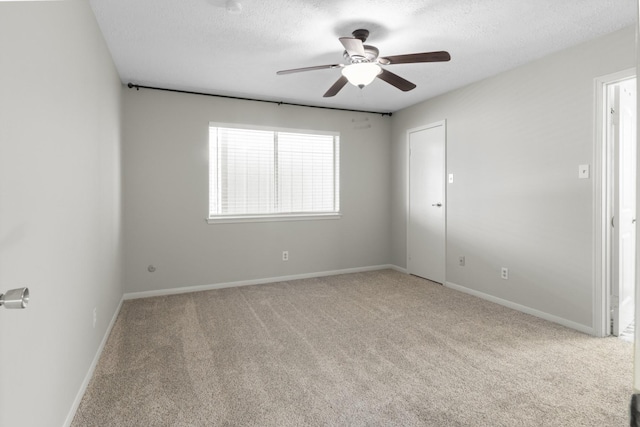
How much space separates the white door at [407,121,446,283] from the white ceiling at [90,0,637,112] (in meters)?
0.97

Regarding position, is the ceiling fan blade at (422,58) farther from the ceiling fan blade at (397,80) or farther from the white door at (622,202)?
the white door at (622,202)

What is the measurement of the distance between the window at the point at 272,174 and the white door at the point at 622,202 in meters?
3.08

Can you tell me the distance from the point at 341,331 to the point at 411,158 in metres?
2.89

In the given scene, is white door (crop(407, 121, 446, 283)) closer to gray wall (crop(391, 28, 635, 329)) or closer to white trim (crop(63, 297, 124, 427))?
gray wall (crop(391, 28, 635, 329))

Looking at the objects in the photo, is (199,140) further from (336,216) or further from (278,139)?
(336,216)

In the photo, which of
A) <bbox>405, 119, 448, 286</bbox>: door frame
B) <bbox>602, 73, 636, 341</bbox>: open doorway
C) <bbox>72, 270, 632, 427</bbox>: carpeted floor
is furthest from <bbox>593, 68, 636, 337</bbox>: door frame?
<bbox>405, 119, 448, 286</bbox>: door frame

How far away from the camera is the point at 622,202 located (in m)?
2.94

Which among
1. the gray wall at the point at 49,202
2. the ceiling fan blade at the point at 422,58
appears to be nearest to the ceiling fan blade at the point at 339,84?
the ceiling fan blade at the point at 422,58

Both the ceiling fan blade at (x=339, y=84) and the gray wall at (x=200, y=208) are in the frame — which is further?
the gray wall at (x=200, y=208)

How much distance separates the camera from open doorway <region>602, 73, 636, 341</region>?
112 inches

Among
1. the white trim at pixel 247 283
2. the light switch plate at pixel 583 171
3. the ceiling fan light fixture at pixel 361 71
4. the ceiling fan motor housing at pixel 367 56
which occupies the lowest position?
the white trim at pixel 247 283

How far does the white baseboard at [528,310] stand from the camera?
9.82ft

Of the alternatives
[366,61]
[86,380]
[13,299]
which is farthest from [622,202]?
[86,380]

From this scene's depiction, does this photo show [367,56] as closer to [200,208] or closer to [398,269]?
[200,208]
